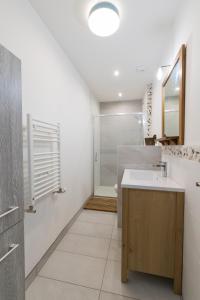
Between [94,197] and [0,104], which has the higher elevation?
[0,104]

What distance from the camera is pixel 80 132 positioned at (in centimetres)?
280

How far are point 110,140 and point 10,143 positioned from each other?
11.0 feet

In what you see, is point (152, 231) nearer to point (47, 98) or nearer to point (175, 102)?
Answer: point (175, 102)

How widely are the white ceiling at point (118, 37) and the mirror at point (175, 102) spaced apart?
1.73 feet

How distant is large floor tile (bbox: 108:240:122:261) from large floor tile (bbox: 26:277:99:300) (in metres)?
0.44

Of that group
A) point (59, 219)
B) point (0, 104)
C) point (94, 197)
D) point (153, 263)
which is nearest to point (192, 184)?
point (153, 263)

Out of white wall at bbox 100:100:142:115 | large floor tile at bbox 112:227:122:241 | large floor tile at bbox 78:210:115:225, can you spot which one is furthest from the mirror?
white wall at bbox 100:100:142:115

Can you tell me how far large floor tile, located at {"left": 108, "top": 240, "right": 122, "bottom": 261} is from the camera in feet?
5.67

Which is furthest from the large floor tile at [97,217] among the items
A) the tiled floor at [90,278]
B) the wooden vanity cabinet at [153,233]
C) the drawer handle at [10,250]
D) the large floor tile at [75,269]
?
the drawer handle at [10,250]

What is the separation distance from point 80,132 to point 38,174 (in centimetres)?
142

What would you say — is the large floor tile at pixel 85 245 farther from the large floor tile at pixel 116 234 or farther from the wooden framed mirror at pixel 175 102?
the wooden framed mirror at pixel 175 102

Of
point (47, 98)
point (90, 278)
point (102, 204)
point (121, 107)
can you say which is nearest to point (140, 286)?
point (90, 278)

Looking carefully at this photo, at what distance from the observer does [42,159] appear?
1.57 meters

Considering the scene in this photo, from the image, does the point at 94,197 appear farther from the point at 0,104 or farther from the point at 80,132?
the point at 0,104
